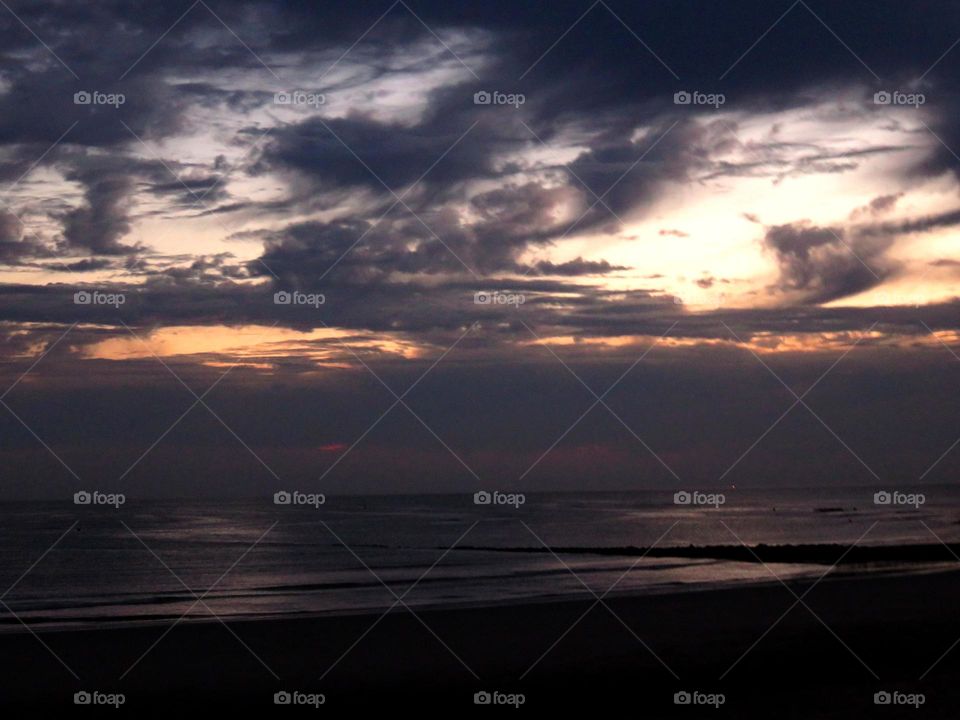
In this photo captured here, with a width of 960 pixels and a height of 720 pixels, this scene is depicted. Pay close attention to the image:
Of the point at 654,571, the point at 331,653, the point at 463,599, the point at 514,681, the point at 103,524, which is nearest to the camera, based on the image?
the point at 514,681

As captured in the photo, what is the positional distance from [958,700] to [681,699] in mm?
3434

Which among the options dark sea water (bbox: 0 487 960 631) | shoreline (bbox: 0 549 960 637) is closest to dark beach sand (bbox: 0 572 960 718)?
shoreline (bbox: 0 549 960 637)

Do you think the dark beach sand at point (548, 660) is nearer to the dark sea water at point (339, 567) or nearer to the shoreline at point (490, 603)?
the shoreline at point (490, 603)

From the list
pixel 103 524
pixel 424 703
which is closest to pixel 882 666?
pixel 424 703

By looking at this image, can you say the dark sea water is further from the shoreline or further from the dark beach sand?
the dark beach sand

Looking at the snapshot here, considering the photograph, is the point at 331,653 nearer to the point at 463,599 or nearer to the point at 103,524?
the point at 463,599

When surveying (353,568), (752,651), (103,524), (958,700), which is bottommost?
(958,700)

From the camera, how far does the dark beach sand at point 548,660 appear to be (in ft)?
A: 44.0

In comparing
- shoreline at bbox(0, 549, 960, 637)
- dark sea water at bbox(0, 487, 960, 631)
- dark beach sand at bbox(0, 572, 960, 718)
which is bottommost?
dark beach sand at bbox(0, 572, 960, 718)

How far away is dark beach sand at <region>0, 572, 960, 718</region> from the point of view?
13414mm

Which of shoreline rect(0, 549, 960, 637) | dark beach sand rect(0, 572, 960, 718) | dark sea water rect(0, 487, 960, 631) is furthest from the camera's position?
dark sea water rect(0, 487, 960, 631)

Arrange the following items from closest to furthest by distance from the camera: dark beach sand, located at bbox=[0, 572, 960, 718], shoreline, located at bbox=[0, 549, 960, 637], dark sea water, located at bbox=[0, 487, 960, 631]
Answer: dark beach sand, located at bbox=[0, 572, 960, 718] < shoreline, located at bbox=[0, 549, 960, 637] < dark sea water, located at bbox=[0, 487, 960, 631]

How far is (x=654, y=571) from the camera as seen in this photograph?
3925 cm

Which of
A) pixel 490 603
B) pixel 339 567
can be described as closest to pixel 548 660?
pixel 490 603
